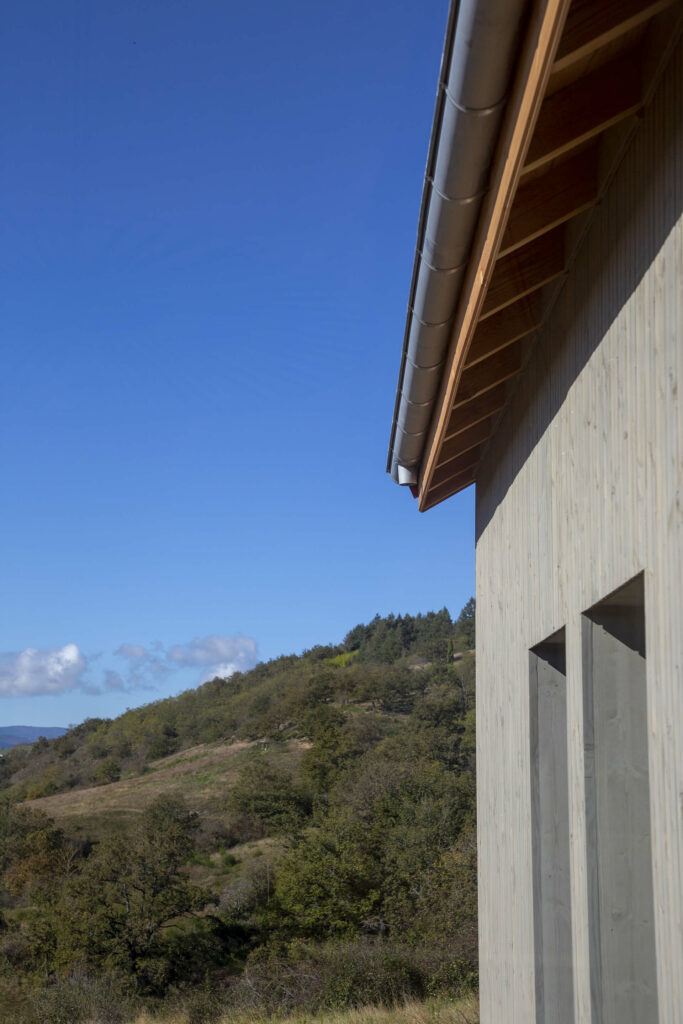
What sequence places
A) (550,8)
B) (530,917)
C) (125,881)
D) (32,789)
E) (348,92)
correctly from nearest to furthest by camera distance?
(550,8) < (530,917) < (348,92) < (125,881) < (32,789)

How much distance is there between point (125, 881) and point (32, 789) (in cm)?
2386

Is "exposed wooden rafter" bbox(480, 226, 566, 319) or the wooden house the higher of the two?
"exposed wooden rafter" bbox(480, 226, 566, 319)

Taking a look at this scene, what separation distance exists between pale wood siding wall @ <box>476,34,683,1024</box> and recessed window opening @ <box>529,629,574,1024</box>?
3.1 inches

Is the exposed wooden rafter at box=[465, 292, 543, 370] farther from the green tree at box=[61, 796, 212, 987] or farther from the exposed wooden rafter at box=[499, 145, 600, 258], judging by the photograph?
the green tree at box=[61, 796, 212, 987]

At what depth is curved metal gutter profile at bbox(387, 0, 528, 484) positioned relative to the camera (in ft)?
5.92

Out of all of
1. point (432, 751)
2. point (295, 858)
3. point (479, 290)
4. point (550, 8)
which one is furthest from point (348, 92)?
point (432, 751)

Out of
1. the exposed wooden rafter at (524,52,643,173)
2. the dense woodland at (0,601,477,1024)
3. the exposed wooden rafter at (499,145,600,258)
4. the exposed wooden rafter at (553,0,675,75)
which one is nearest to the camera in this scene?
the exposed wooden rafter at (553,0,675,75)

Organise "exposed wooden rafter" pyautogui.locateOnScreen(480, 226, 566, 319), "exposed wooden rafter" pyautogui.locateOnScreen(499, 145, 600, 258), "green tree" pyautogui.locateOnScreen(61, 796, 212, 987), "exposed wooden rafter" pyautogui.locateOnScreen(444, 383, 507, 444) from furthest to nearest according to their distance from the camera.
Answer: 1. "green tree" pyautogui.locateOnScreen(61, 796, 212, 987)
2. "exposed wooden rafter" pyautogui.locateOnScreen(444, 383, 507, 444)
3. "exposed wooden rafter" pyautogui.locateOnScreen(480, 226, 566, 319)
4. "exposed wooden rafter" pyautogui.locateOnScreen(499, 145, 600, 258)

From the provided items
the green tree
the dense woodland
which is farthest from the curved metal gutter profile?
the green tree

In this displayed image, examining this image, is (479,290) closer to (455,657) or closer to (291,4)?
(291,4)

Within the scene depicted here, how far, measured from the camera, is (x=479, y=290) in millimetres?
2646

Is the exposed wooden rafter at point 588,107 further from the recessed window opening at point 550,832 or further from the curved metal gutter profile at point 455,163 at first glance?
the recessed window opening at point 550,832

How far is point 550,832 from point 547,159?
263 cm

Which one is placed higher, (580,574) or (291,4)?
(291,4)
